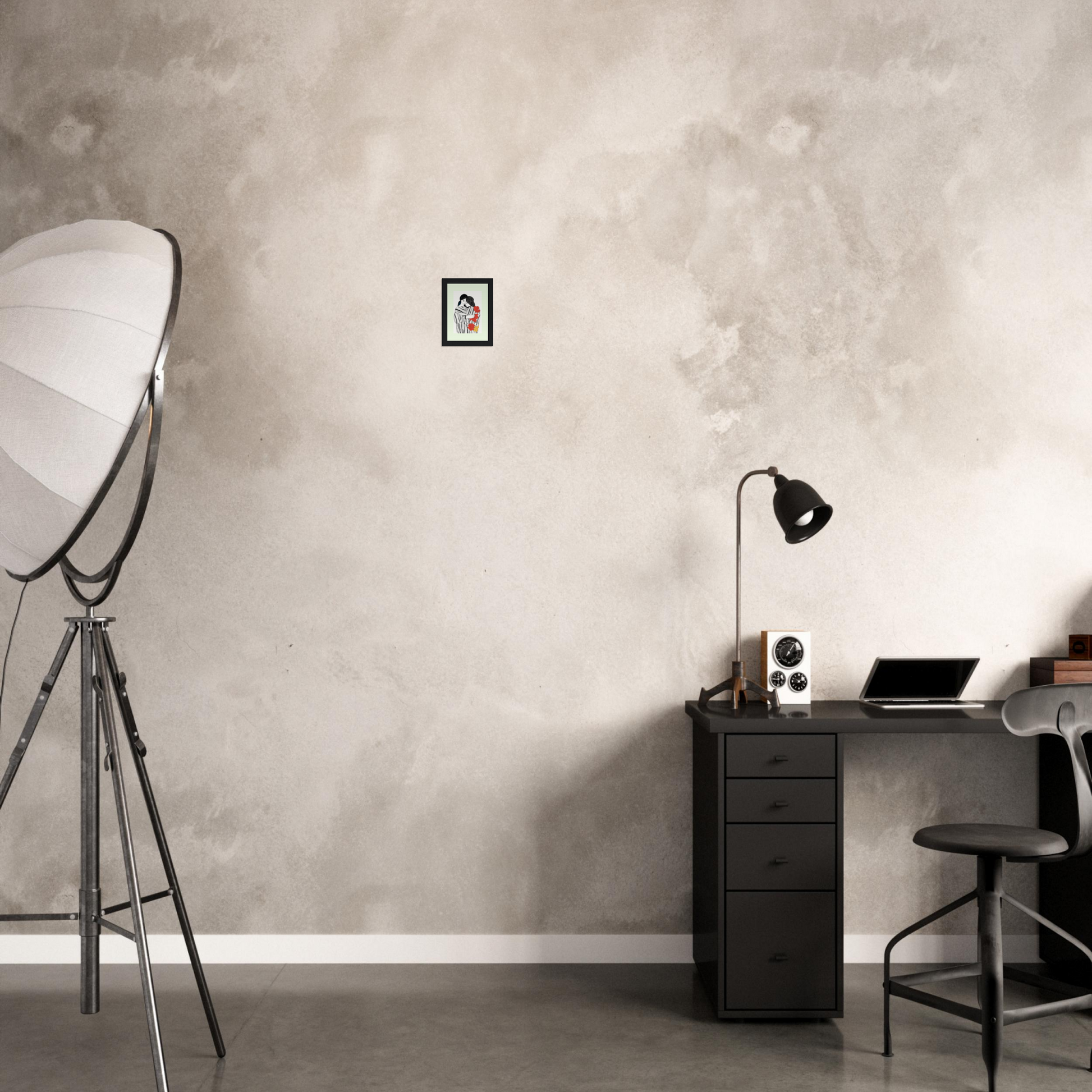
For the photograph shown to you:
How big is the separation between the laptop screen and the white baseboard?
0.80 m

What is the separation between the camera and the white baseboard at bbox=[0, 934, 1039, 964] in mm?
3271

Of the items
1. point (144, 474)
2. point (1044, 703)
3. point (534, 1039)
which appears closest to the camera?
point (144, 474)

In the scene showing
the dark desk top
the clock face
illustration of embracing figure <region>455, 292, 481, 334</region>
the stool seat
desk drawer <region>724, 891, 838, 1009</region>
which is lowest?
desk drawer <region>724, 891, 838, 1009</region>

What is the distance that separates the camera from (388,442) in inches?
131

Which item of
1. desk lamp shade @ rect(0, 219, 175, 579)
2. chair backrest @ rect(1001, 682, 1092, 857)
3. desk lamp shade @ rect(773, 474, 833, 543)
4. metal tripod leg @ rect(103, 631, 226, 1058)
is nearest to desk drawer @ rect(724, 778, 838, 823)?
chair backrest @ rect(1001, 682, 1092, 857)

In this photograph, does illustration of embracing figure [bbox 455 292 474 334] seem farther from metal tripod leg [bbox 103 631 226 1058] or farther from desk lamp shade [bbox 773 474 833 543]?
metal tripod leg [bbox 103 631 226 1058]

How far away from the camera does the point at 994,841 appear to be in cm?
249

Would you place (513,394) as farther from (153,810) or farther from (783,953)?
(783,953)

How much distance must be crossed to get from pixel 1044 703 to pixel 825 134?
195 cm

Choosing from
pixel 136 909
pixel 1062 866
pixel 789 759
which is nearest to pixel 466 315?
pixel 789 759

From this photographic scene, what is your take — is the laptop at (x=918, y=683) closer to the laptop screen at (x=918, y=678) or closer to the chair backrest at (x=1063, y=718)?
the laptop screen at (x=918, y=678)

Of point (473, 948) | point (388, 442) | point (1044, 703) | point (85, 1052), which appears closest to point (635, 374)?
point (388, 442)

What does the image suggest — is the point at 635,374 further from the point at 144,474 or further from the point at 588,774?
the point at 144,474

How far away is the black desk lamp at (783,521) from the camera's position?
2.92 meters
